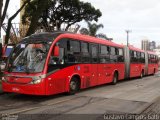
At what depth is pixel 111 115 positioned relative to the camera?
1014 cm

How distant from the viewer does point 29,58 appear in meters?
13.3

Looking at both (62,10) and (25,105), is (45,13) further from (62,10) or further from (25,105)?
(25,105)

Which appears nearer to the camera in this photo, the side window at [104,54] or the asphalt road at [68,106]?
the asphalt road at [68,106]

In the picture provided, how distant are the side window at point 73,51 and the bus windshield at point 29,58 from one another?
1.55 m

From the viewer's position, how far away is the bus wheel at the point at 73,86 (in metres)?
14.9

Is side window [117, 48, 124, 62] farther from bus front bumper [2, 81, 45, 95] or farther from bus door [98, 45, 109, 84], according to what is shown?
bus front bumper [2, 81, 45, 95]

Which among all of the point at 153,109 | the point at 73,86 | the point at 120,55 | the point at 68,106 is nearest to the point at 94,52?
the point at 73,86

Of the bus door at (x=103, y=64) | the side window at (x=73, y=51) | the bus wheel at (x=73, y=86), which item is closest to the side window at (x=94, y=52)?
the bus door at (x=103, y=64)

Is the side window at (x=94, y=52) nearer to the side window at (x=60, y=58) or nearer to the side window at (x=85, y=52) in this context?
the side window at (x=85, y=52)

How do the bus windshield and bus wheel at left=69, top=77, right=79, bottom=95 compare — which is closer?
the bus windshield

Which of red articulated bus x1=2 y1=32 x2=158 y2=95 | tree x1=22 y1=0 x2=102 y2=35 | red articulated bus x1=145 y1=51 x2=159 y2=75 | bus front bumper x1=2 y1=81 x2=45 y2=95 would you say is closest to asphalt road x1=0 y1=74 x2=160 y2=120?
bus front bumper x1=2 y1=81 x2=45 y2=95

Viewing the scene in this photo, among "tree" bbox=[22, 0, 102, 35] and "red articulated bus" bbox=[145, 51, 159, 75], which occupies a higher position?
"tree" bbox=[22, 0, 102, 35]

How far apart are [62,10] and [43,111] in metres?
28.1

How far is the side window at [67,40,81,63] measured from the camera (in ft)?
48.6
